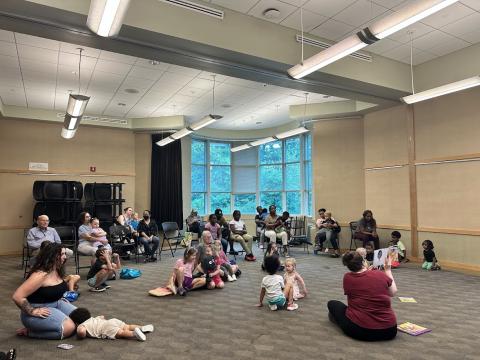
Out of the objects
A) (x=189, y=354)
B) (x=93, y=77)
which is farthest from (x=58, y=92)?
(x=189, y=354)

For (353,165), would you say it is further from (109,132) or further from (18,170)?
(18,170)

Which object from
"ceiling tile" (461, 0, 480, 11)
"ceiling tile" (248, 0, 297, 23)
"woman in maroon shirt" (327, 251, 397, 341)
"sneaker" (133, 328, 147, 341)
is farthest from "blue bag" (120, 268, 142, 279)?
"ceiling tile" (461, 0, 480, 11)

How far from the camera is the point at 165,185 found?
10.8 m

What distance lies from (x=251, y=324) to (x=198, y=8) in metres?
3.94

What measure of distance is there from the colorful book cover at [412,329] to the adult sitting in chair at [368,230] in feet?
13.6

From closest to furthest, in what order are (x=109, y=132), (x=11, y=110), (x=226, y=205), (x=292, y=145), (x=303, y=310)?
(x=303, y=310) < (x=11, y=110) < (x=109, y=132) < (x=292, y=145) < (x=226, y=205)

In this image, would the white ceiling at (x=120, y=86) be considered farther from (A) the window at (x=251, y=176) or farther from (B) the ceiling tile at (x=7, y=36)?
(A) the window at (x=251, y=176)

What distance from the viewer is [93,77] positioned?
6875 mm

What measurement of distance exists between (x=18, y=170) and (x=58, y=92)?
9.11 feet

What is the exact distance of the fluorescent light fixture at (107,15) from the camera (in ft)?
9.93

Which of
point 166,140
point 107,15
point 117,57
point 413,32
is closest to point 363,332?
point 107,15

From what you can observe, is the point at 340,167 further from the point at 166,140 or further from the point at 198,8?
the point at 198,8

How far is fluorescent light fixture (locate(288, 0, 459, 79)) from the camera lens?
11.2 feet

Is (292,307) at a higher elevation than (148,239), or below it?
below
